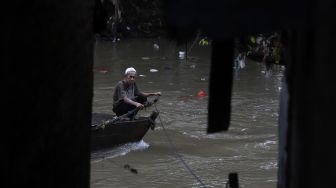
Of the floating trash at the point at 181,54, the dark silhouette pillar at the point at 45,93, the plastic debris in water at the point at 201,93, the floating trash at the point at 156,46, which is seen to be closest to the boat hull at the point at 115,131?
the plastic debris in water at the point at 201,93

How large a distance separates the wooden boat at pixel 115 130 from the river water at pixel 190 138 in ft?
0.74

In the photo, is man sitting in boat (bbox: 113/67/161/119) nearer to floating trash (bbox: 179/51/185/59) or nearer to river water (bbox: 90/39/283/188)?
river water (bbox: 90/39/283/188)

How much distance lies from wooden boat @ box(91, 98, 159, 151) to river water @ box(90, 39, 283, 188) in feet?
0.74

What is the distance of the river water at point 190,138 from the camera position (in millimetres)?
12930

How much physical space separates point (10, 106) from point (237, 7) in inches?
52.7

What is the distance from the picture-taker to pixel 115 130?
1355cm

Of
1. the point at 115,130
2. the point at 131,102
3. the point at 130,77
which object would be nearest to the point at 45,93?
the point at 115,130

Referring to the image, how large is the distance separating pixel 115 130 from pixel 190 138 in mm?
2693

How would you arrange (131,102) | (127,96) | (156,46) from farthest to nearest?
(156,46)
(127,96)
(131,102)

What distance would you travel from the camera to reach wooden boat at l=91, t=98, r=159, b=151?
43.4 ft

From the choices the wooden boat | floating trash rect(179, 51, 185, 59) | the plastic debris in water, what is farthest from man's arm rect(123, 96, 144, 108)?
floating trash rect(179, 51, 185, 59)

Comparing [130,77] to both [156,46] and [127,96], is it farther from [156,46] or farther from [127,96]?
[156,46]

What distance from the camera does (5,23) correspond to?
10.3ft

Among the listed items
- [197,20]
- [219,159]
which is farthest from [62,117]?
[219,159]
